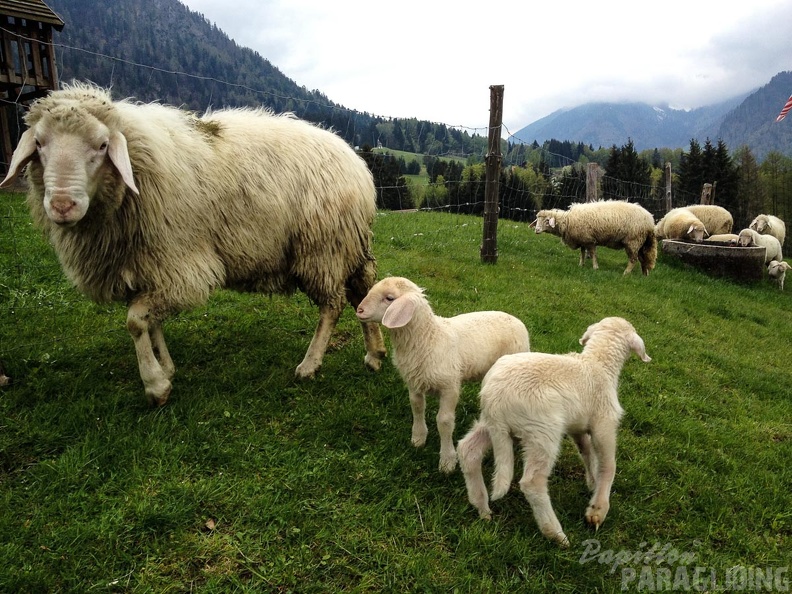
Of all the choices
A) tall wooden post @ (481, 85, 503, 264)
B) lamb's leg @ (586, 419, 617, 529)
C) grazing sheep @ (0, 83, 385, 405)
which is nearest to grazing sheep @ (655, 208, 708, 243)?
tall wooden post @ (481, 85, 503, 264)

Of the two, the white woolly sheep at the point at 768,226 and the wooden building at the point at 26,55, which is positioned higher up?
the wooden building at the point at 26,55

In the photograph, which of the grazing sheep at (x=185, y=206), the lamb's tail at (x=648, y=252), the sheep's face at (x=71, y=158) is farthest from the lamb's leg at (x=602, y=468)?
the lamb's tail at (x=648, y=252)

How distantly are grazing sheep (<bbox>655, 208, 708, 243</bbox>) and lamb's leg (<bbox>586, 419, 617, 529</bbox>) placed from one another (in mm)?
12784

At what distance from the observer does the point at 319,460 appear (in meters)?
3.13

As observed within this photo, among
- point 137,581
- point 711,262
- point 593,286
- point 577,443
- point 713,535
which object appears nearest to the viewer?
point 137,581

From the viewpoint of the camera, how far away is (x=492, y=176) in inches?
341

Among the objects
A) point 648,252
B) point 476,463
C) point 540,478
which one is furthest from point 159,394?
point 648,252

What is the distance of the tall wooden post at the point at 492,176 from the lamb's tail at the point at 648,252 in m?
4.44

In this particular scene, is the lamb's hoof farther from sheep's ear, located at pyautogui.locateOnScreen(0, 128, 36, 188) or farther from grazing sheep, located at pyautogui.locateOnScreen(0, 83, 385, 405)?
sheep's ear, located at pyautogui.locateOnScreen(0, 128, 36, 188)

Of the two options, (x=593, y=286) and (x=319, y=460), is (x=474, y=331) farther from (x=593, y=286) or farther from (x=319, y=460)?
(x=593, y=286)

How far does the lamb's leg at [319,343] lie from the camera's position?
410 centimetres

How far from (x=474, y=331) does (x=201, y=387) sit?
2102mm

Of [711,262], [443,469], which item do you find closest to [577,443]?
[443,469]

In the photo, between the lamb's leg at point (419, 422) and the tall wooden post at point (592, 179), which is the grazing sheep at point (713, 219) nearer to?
the tall wooden post at point (592, 179)
